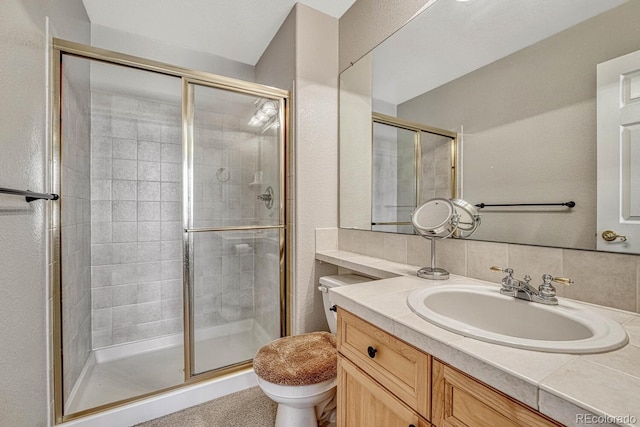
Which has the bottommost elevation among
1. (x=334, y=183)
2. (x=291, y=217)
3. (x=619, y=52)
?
(x=291, y=217)

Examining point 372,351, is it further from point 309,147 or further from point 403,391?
point 309,147

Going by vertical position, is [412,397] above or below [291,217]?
below

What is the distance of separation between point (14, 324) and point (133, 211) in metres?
1.40

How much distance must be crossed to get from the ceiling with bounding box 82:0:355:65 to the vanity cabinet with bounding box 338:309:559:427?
202 cm

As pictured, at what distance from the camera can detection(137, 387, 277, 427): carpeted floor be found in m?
1.44

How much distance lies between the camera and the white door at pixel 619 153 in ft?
2.57

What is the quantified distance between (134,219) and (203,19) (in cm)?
161

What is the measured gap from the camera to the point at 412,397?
0.69 meters

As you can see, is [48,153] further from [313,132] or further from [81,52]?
[313,132]

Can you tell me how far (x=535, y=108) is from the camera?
3.26 feet

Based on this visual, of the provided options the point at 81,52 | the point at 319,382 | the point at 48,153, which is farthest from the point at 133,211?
the point at 319,382

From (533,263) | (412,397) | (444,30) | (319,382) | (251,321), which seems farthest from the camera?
(251,321)

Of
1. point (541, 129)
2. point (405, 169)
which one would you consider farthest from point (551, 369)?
point (405, 169)

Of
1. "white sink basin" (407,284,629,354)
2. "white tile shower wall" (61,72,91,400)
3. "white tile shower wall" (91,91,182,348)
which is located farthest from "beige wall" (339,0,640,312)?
"white tile shower wall" (61,72,91,400)
